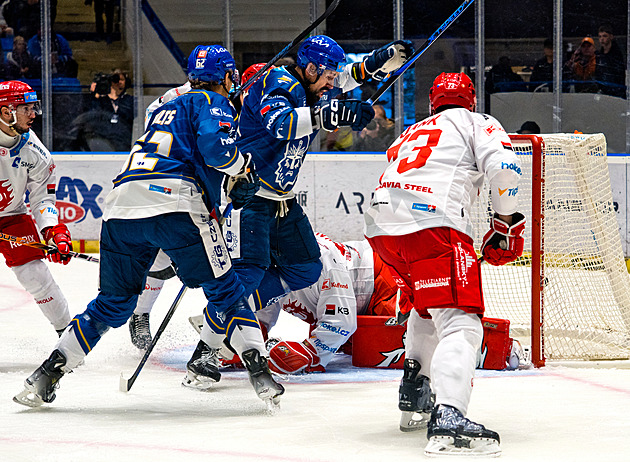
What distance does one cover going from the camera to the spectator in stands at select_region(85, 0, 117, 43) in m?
8.38

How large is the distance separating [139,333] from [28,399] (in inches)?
48.2

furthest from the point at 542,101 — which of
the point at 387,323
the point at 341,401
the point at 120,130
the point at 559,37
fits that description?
the point at 341,401

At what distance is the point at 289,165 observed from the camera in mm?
3861

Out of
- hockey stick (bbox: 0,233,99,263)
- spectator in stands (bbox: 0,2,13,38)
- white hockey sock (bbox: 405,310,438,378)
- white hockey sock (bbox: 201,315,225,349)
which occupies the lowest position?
white hockey sock (bbox: 201,315,225,349)

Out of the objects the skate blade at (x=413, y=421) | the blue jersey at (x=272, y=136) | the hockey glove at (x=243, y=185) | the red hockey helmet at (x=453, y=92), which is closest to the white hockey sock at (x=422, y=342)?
the skate blade at (x=413, y=421)

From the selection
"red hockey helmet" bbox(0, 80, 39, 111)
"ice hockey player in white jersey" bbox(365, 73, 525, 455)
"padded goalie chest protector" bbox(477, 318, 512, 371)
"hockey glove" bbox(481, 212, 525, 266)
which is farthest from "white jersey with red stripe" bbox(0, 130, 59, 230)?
"hockey glove" bbox(481, 212, 525, 266)

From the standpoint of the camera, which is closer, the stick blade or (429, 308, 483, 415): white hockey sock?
(429, 308, 483, 415): white hockey sock

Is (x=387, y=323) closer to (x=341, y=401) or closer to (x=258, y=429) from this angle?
(x=341, y=401)

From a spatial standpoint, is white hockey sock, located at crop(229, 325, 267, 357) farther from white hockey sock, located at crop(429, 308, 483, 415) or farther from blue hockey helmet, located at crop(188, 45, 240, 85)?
blue hockey helmet, located at crop(188, 45, 240, 85)

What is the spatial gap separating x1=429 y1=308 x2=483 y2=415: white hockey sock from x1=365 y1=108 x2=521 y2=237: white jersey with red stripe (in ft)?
0.98

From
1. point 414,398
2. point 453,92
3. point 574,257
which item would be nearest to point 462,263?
point 414,398

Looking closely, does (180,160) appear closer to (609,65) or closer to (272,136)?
(272,136)

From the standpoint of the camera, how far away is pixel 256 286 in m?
3.76

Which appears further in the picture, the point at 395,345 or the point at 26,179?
the point at 26,179
